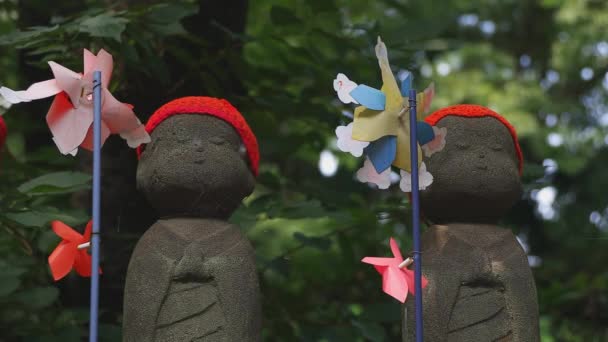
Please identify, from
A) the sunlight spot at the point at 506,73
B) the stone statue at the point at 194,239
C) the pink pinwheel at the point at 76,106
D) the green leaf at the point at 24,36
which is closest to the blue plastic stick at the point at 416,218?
the stone statue at the point at 194,239

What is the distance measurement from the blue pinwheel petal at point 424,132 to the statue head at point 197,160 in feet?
2.23

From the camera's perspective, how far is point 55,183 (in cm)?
388

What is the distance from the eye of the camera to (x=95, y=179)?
10.5 feet

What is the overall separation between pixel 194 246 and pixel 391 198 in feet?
5.70

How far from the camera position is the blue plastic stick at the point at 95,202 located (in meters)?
3.06

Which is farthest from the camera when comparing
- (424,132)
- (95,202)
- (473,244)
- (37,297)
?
(37,297)

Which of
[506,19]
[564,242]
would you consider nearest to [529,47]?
[506,19]

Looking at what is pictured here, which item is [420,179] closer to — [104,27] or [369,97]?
[369,97]

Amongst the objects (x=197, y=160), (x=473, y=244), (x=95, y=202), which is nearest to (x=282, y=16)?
(x=197, y=160)

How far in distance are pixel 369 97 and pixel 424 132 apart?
A: 25 centimetres

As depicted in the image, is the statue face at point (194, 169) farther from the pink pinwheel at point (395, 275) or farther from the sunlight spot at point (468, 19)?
the sunlight spot at point (468, 19)

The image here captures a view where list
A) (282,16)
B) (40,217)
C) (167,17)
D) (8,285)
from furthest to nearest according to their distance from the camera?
(282,16) → (167,17) → (8,285) → (40,217)

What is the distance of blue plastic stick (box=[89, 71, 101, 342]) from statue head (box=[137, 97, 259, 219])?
0.33m

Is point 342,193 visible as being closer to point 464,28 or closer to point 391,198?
point 391,198
